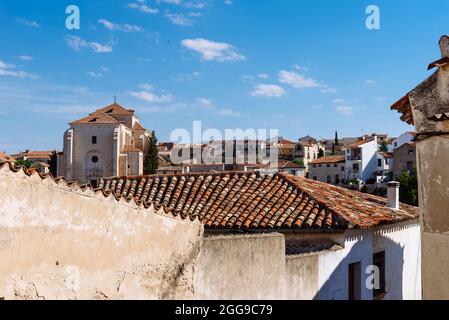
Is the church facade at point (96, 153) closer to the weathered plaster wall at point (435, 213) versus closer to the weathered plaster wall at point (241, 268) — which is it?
the weathered plaster wall at point (241, 268)

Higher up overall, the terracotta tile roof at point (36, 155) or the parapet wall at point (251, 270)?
the terracotta tile roof at point (36, 155)

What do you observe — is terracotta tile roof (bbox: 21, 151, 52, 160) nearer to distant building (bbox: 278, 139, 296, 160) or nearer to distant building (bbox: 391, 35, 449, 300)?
distant building (bbox: 278, 139, 296, 160)

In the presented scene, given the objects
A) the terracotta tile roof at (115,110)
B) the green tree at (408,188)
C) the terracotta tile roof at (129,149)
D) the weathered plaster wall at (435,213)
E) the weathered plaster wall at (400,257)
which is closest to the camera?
the weathered plaster wall at (435,213)

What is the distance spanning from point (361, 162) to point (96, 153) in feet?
136

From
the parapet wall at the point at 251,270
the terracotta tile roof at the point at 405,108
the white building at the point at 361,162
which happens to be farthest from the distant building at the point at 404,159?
the terracotta tile roof at the point at 405,108

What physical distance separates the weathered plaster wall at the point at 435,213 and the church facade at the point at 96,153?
68648mm

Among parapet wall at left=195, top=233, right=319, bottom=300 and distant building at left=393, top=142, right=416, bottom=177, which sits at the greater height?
distant building at left=393, top=142, right=416, bottom=177

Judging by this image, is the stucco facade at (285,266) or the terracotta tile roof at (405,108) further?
the stucco facade at (285,266)

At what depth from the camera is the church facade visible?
7344cm

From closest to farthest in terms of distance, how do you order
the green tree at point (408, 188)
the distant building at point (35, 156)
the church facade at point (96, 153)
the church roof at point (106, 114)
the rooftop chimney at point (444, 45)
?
the rooftop chimney at point (444, 45) < the green tree at point (408, 188) < the church facade at point (96, 153) < the church roof at point (106, 114) < the distant building at point (35, 156)

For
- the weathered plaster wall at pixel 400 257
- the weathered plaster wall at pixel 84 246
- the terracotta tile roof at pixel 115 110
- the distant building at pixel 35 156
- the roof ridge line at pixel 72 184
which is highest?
the terracotta tile roof at pixel 115 110

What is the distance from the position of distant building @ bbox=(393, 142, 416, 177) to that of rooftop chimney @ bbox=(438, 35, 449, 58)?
210 ft

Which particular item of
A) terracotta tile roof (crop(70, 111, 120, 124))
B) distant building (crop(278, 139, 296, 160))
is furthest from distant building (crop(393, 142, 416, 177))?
terracotta tile roof (crop(70, 111, 120, 124))

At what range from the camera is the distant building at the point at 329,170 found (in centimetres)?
7631
